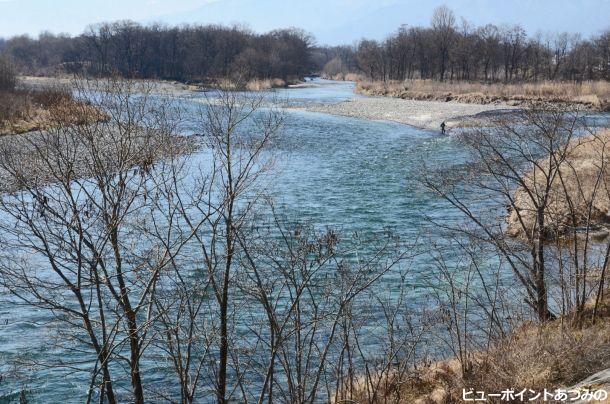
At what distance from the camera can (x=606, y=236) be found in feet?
53.3

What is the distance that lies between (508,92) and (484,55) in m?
21.9

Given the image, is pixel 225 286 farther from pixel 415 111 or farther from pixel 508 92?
pixel 508 92

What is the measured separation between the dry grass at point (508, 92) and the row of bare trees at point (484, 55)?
980 cm

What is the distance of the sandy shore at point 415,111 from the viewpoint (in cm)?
4103

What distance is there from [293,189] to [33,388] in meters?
12.7

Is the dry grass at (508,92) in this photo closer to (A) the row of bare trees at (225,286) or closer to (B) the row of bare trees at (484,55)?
(B) the row of bare trees at (484,55)

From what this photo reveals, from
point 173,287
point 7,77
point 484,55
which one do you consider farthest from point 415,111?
point 173,287

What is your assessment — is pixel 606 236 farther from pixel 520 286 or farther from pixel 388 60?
pixel 388 60

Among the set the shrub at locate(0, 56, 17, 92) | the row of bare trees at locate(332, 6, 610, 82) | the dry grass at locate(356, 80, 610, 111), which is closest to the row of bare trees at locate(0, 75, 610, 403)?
the shrub at locate(0, 56, 17, 92)

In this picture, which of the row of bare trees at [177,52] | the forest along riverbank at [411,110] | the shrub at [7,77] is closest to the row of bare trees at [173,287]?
the forest along riverbank at [411,110]

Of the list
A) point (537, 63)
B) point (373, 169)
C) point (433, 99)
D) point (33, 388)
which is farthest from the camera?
point (537, 63)

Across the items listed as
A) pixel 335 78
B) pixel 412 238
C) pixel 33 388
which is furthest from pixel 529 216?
pixel 335 78

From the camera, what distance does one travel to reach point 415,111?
47.2 metres

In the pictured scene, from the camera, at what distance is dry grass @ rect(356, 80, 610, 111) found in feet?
154
